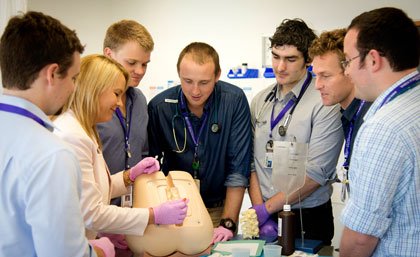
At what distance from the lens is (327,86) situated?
2.11 meters

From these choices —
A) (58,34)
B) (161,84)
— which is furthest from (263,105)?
(161,84)

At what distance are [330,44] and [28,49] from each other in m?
1.45

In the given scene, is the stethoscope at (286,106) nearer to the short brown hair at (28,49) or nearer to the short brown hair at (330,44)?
the short brown hair at (330,44)

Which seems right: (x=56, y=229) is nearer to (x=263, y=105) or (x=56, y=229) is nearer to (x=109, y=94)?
(x=109, y=94)

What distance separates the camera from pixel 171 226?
1.62 m

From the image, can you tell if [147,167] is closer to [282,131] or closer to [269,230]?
[269,230]

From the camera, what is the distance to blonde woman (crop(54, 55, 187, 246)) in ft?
4.75

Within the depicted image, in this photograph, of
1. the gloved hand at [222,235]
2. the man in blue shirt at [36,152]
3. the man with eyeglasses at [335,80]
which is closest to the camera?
the man in blue shirt at [36,152]

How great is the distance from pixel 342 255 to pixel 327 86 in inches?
35.5

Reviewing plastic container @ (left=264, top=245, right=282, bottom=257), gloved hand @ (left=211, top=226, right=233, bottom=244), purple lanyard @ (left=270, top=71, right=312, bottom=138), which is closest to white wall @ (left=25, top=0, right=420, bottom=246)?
purple lanyard @ (left=270, top=71, right=312, bottom=138)

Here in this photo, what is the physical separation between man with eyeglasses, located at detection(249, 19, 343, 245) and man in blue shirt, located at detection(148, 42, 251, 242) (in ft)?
0.34

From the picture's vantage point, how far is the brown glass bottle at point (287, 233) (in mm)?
1716

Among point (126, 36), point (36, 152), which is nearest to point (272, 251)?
point (36, 152)

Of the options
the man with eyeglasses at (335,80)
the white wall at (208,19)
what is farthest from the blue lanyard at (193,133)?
the white wall at (208,19)
